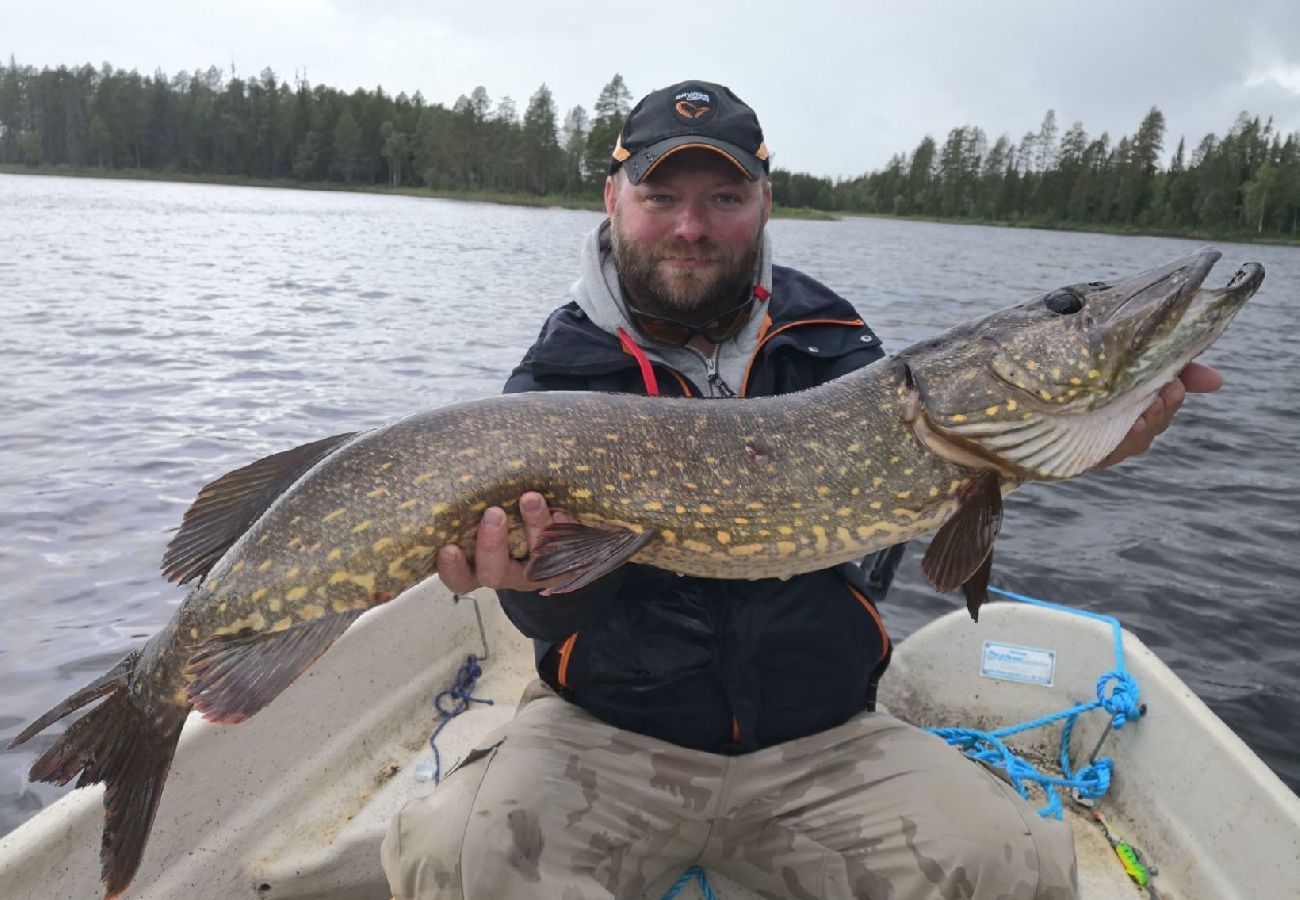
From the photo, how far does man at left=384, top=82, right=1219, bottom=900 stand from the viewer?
206 centimetres

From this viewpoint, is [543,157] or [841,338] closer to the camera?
[841,338]

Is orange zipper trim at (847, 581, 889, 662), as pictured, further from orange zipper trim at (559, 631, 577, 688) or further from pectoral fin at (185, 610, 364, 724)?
pectoral fin at (185, 610, 364, 724)

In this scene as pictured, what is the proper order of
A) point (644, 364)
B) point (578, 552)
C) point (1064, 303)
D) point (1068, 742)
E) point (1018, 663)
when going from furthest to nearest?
point (1018, 663) < point (1068, 742) < point (644, 364) < point (1064, 303) < point (578, 552)

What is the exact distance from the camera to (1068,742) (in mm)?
3266

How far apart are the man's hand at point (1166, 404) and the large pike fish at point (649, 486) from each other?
0.07 m

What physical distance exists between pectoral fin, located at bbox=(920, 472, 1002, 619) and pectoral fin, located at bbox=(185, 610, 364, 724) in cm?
149

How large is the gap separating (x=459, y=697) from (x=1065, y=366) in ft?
8.29

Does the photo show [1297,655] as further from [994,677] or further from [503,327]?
[503,327]

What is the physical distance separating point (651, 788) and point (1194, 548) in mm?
5896

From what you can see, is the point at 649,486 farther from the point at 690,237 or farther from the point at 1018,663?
the point at 1018,663

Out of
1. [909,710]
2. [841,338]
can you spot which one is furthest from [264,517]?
[909,710]

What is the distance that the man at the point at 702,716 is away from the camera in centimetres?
206

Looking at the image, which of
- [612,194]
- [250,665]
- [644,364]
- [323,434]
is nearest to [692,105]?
[612,194]

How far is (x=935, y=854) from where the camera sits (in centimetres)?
205
